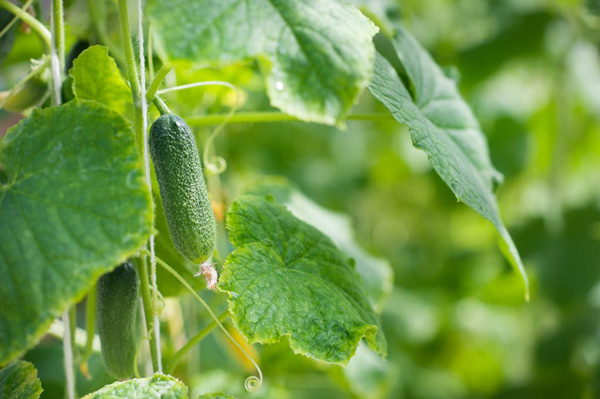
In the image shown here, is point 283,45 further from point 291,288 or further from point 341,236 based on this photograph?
point 341,236

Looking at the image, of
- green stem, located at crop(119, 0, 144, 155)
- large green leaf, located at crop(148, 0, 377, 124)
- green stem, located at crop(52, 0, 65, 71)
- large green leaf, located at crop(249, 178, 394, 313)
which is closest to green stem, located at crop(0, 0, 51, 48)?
green stem, located at crop(52, 0, 65, 71)

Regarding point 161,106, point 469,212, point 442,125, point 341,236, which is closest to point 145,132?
point 161,106

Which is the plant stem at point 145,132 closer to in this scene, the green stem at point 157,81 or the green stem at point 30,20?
the green stem at point 157,81

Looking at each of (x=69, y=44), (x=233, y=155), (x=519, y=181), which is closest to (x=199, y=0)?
(x=69, y=44)

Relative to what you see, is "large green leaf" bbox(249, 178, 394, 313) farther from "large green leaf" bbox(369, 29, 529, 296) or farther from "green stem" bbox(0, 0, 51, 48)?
"green stem" bbox(0, 0, 51, 48)

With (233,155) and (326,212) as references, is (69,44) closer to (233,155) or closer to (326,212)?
(326,212)

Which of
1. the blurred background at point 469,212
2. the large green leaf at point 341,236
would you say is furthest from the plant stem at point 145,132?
the blurred background at point 469,212
